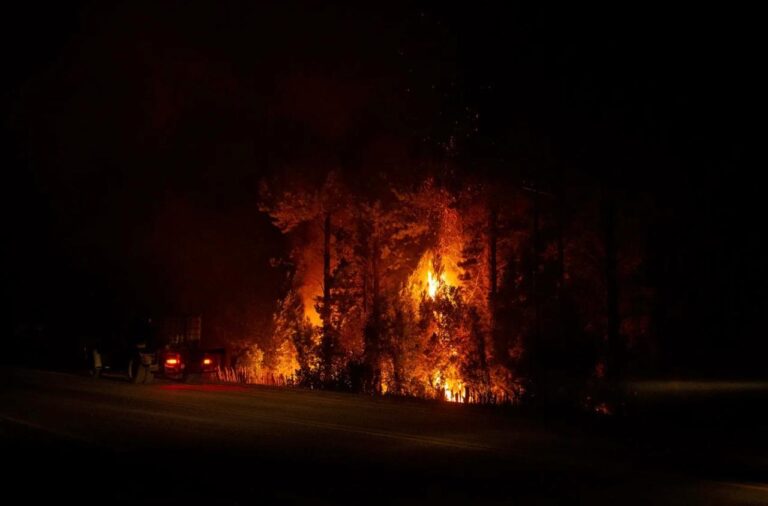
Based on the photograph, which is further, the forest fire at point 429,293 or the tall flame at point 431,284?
the tall flame at point 431,284

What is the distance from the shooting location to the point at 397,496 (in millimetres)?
10203

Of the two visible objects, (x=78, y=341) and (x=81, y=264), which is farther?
(x=81, y=264)

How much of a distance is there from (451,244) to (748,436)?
1096 cm

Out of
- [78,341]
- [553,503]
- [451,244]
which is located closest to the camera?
[553,503]

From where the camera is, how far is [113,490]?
33.1 feet

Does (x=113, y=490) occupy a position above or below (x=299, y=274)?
below

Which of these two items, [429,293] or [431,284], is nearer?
[429,293]

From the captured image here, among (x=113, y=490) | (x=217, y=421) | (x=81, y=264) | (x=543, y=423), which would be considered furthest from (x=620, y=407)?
(x=81, y=264)

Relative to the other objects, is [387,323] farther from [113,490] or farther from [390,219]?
[113,490]

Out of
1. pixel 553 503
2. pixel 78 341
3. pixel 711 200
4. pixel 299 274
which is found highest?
pixel 711 200

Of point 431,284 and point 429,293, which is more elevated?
point 431,284

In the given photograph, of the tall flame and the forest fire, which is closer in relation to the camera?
the forest fire

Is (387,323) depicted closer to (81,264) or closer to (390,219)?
(390,219)

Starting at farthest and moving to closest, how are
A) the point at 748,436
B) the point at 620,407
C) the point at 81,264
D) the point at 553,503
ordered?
the point at 81,264
the point at 620,407
the point at 748,436
the point at 553,503
